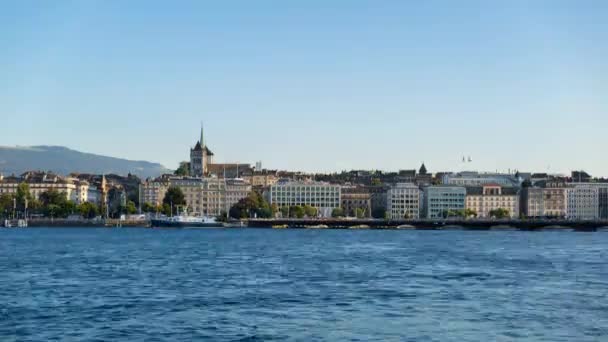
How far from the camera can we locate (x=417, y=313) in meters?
29.7

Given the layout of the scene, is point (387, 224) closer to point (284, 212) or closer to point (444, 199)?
point (284, 212)

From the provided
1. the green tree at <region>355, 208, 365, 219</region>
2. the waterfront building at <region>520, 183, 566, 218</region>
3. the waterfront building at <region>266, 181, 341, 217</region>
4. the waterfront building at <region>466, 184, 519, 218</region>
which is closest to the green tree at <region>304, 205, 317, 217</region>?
the green tree at <region>355, 208, 365, 219</region>

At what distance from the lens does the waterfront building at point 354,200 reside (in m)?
180

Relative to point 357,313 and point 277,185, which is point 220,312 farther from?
point 277,185

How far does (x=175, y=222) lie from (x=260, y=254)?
79.2 metres

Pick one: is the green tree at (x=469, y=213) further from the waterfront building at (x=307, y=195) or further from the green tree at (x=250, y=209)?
the green tree at (x=250, y=209)

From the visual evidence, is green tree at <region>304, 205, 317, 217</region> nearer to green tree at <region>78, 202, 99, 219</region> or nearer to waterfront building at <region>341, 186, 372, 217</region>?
waterfront building at <region>341, 186, 372, 217</region>

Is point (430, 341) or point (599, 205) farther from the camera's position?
point (599, 205)

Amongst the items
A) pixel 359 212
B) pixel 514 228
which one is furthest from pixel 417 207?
pixel 514 228

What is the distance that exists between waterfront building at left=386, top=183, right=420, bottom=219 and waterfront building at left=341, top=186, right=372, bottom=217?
3.09 metres

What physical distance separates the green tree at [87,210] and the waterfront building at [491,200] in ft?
175

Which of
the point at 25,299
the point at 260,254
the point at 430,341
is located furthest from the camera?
the point at 260,254

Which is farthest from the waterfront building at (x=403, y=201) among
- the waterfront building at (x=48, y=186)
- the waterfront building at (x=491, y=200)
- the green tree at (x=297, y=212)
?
the waterfront building at (x=48, y=186)

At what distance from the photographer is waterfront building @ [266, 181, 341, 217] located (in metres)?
176
